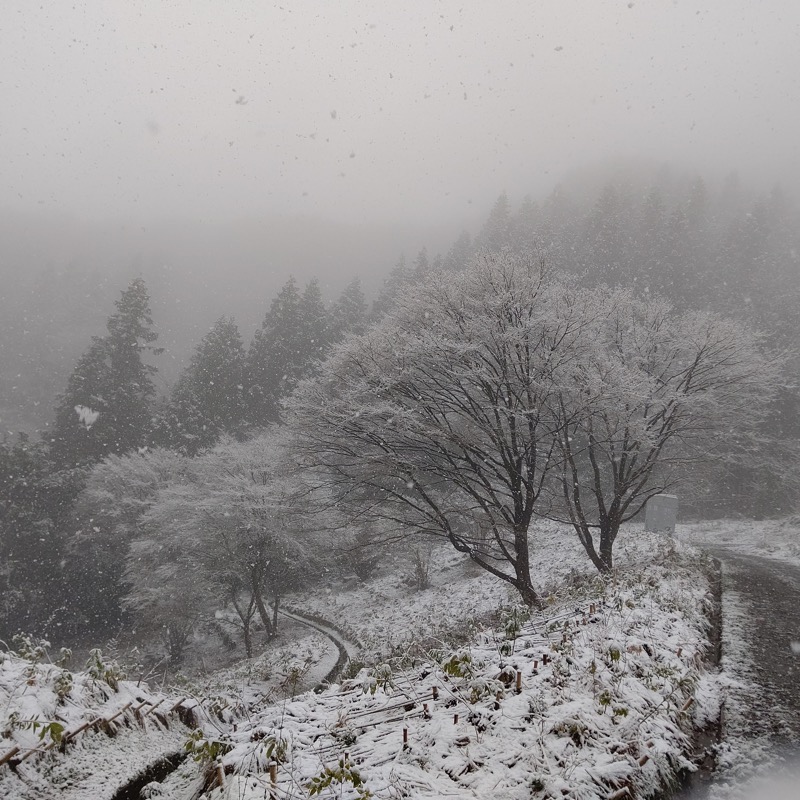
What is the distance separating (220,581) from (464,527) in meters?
11.3

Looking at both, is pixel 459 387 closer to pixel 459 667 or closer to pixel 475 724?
pixel 459 667

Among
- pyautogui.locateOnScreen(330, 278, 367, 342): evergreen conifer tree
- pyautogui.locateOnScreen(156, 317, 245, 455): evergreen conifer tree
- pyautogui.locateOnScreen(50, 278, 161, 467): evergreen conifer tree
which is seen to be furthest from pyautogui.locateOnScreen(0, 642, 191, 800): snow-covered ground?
pyautogui.locateOnScreen(330, 278, 367, 342): evergreen conifer tree

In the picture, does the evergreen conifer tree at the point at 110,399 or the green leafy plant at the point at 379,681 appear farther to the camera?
the evergreen conifer tree at the point at 110,399

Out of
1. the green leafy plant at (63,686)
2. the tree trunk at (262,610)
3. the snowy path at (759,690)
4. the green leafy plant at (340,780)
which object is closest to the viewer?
the green leafy plant at (340,780)

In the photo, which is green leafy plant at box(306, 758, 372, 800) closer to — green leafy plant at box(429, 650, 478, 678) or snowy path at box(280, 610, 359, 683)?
green leafy plant at box(429, 650, 478, 678)

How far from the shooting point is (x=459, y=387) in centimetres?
1095

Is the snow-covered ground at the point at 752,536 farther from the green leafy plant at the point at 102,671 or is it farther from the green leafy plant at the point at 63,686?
the green leafy plant at the point at 63,686

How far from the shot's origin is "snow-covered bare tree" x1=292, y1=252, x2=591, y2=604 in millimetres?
10211

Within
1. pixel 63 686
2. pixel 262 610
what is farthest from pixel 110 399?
pixel 63 686

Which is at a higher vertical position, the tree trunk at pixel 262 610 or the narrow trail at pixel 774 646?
the narrow trail at pixel 774 646

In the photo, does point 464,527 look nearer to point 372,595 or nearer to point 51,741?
point 372,595

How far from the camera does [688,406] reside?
484 inches

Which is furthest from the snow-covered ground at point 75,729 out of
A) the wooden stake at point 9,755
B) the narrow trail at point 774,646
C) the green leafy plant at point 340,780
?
the narrow trail at point 774,646

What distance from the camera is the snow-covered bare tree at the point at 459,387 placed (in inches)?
402
